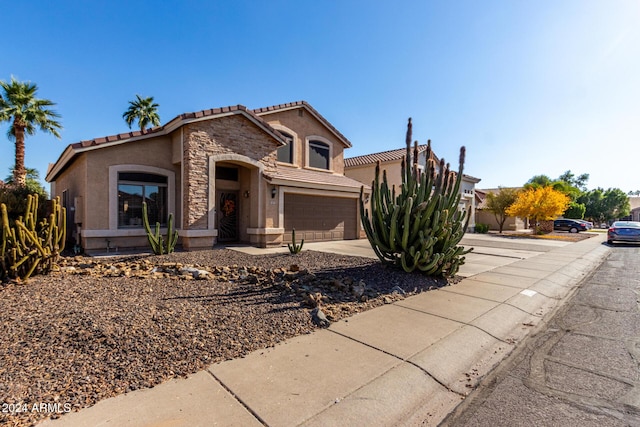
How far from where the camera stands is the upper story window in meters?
18.8

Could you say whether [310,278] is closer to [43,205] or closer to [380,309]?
[380,309]

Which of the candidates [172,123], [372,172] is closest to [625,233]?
[372,172]

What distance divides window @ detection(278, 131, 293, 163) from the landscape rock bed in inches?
387

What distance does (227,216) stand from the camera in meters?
14.7

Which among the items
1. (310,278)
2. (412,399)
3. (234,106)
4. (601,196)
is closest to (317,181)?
(234,106)

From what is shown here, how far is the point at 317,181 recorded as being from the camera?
52.1 feet

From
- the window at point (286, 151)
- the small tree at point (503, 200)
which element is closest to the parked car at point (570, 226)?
the small tree at point (503, 200)

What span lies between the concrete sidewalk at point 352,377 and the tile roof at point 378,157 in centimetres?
1872

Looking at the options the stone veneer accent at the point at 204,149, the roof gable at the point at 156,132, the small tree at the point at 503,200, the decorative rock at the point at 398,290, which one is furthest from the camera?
the small tree at the point at 503,200

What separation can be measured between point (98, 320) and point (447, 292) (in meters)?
6.22

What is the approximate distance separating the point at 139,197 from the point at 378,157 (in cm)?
1734

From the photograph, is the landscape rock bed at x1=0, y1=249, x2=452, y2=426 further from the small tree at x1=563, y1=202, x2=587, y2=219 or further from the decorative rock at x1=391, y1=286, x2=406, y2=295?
the small tree at x1=563, y1=202, x2=587, y2=219

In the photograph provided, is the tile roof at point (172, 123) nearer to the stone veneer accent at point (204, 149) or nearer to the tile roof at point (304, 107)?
the stone veneer accent at point (204, 149)

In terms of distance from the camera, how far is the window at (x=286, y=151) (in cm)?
1727
